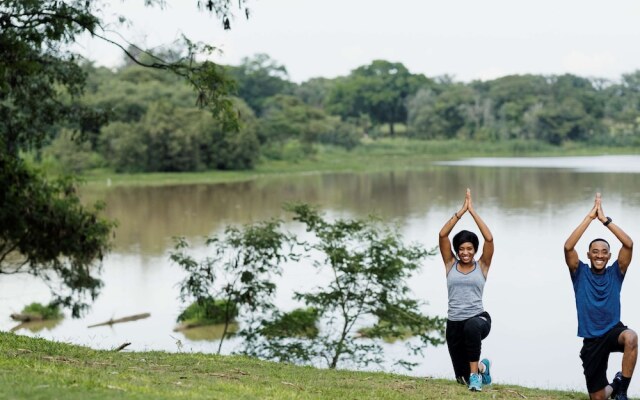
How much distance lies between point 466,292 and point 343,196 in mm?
42958

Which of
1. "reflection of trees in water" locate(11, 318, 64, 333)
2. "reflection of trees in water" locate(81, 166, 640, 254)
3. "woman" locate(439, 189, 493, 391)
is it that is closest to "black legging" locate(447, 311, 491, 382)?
"woman" locate(439, 189, 493, 391)

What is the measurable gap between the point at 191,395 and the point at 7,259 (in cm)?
2309

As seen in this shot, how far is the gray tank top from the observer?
6.98m

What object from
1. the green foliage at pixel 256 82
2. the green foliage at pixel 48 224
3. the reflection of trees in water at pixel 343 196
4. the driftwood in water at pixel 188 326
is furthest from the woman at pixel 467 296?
the green foliage at pixel 256 82

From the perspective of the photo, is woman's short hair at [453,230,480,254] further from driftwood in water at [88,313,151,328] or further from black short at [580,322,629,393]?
driftwood in water at [88,313,151,328]

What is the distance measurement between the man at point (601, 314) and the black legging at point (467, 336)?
0.70 meters

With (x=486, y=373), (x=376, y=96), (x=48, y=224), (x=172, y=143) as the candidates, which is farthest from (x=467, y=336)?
(x=376, y=96)

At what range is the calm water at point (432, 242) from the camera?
60.4 ft

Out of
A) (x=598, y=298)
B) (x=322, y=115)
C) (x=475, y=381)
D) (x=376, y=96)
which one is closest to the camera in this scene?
(x=598, y=298)

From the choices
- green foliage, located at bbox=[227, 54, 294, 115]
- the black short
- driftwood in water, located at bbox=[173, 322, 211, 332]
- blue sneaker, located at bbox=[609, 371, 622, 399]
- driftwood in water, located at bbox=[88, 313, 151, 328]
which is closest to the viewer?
the black short

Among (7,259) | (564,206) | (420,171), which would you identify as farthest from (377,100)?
(7,259)

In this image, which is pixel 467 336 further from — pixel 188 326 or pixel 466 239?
pixel 188 326

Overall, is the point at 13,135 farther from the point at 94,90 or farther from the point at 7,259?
the point at 94,90

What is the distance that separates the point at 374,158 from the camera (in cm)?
8481
